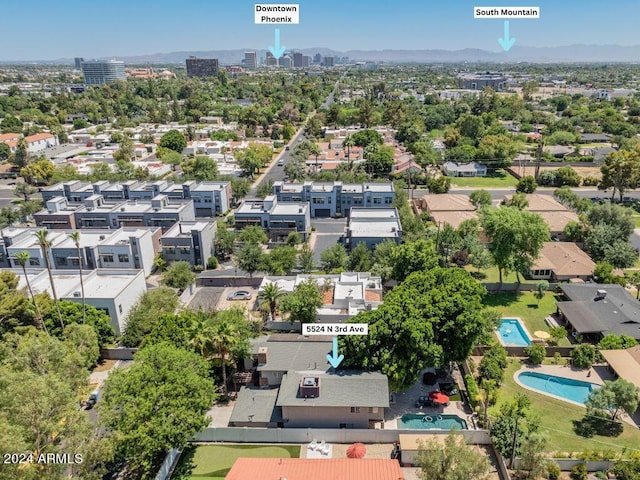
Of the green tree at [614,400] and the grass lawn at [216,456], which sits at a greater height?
the green tree at [614,400]

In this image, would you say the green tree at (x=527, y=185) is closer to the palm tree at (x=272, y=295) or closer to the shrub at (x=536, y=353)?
the shrub at (x=536, y=353)

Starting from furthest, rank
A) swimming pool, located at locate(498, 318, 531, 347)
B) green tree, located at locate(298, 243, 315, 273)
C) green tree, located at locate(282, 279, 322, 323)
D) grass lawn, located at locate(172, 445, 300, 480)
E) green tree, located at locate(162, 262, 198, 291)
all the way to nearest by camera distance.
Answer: green tree, located at locate(298, 243, 315, 273)
green tree, located at locate(162, 262, 198, 291)
swimming pool, located at locate(498, 318, 531, 347)
green tree, located at locate(282, 279, 322, 323)
grass lawn, located at locate(172, 445, 300, 480)

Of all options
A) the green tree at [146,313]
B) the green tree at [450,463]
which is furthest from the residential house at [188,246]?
the green tree at [450,463]

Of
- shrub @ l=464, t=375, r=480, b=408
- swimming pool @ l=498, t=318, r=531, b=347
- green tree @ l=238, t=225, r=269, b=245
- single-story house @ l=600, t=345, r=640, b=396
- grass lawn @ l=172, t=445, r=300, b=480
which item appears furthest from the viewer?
green tree @ l=238, t=225, r=269, b=245

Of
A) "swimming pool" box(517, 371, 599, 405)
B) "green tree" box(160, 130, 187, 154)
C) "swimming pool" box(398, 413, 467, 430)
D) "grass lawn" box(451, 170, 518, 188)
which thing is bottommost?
"swimming pool" box(398, 413, 467, 430)

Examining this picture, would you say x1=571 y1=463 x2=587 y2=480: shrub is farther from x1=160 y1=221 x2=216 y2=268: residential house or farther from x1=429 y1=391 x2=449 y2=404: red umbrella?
x1=160 y1=221 x2=216 y2=268: residential house

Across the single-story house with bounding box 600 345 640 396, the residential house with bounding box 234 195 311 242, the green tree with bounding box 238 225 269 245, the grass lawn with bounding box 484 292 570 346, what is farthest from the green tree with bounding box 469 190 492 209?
the single-story house with bounding box 600 345 640 396
